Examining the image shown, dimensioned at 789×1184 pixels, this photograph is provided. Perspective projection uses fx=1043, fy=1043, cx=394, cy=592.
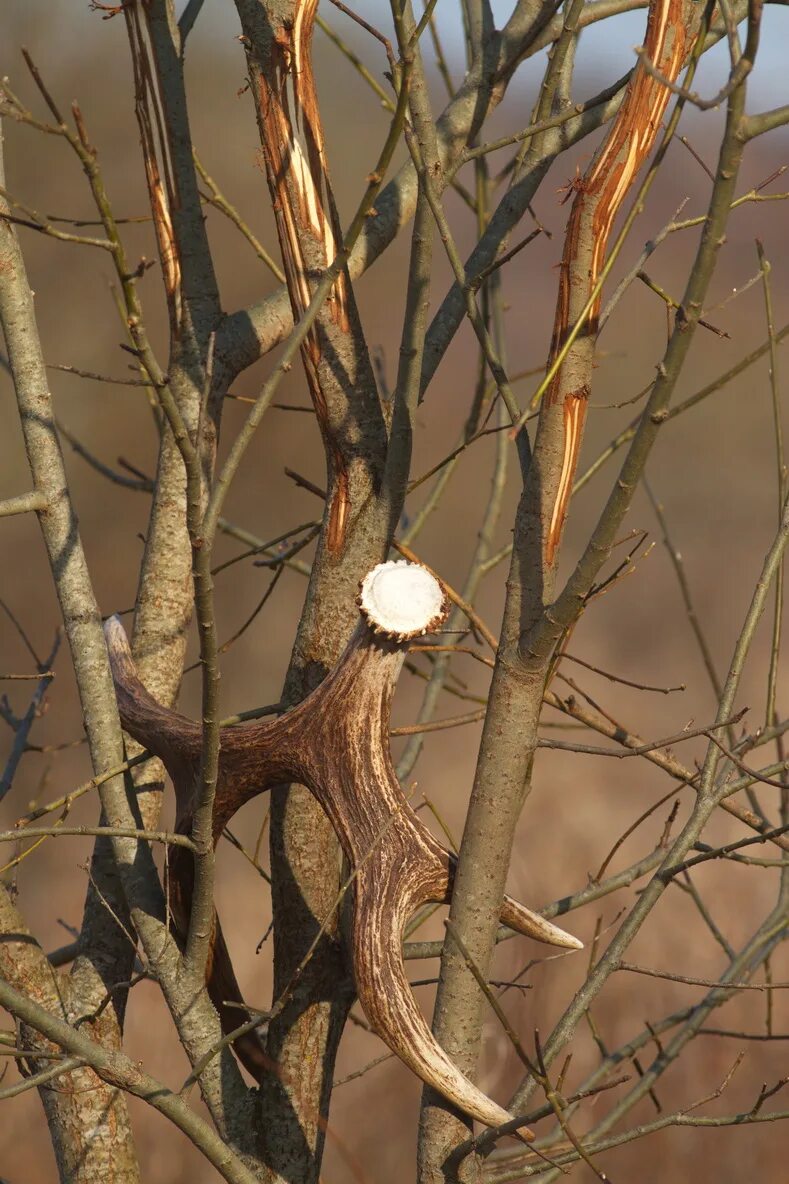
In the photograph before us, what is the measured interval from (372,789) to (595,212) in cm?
53

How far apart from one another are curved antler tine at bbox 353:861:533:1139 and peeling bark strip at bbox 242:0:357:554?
473 millimetres

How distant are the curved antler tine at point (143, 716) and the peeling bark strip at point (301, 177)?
1.03 feet

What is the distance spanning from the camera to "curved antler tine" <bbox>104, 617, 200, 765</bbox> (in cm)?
99

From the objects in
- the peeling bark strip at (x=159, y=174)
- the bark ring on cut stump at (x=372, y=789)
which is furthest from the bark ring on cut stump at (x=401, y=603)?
the peeling bark strip at (x=159, y=174)

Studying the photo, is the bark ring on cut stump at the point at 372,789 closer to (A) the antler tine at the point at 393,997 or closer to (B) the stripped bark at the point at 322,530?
(A) the antler tine at the point at 393,997

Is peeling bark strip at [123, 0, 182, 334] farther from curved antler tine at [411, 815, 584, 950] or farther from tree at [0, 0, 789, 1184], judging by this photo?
curved antler tine at [411, 815, 584, 950]

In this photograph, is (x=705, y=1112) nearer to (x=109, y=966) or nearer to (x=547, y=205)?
(x=109, y=966)

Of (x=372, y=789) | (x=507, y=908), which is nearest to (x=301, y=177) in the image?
(x=372, y=789)

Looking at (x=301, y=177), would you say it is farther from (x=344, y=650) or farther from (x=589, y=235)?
(x=344, y=650)

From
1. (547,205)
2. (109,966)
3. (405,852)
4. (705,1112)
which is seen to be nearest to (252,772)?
(405,852)

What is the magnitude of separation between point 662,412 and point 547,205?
592 centimetres

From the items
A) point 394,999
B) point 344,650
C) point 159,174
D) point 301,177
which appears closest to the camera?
point 394,999

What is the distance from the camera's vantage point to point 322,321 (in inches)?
41.8

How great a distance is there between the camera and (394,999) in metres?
0.82
